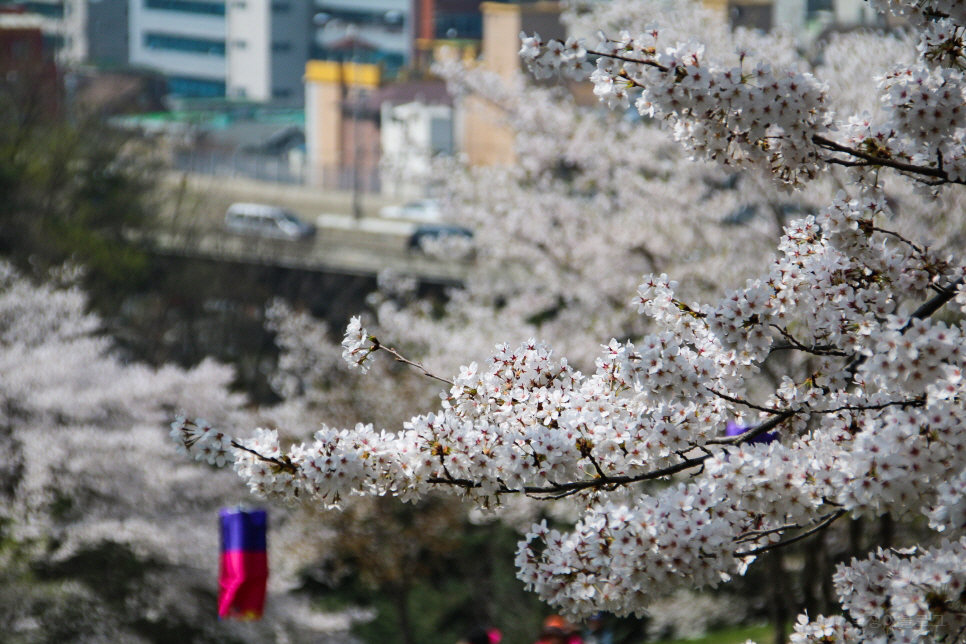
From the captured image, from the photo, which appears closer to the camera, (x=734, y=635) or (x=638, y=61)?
(x=638, y=61)

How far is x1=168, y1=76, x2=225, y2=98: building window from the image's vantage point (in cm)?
4826

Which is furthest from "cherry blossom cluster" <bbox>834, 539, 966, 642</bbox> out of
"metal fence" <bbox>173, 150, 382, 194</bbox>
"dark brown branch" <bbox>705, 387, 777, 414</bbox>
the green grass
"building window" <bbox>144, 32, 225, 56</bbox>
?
"building window" <bbox>144, 32, 225, 56</bbox>

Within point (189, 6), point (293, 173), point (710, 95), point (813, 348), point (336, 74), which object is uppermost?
point (189, 6)

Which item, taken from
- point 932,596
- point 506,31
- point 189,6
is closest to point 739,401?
point 932,596

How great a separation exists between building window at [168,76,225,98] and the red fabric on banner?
43.6 meters

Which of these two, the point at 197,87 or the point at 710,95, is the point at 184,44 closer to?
the point at 197,87

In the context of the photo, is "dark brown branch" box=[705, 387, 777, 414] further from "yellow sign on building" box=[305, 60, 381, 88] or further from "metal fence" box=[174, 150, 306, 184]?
"yellow sign on building" box=[305, 60, 381, 88]

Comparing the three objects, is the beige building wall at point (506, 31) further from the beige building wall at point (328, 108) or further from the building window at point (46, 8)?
the building window at point (46, 8)

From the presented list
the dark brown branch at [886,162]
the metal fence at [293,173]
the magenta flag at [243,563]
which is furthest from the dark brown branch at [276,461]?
the metal fence at [293,173]

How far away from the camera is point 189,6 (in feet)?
150

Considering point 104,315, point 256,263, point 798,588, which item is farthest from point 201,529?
point 256,263

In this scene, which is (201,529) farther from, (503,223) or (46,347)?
(503,223)

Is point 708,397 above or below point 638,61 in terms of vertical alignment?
below

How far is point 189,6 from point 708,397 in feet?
156
